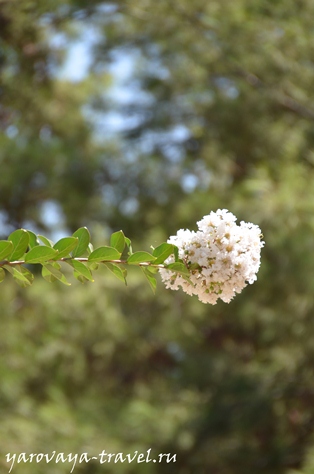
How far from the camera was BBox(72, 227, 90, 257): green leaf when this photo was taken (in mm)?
1029

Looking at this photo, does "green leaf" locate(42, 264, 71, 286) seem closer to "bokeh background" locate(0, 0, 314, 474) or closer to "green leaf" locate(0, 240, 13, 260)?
"green leaf" locate(0, 240, 13, 260)

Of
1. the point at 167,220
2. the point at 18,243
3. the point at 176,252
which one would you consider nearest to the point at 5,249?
the point at 18,243

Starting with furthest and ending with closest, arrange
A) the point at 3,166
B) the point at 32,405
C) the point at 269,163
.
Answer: the point at 3,166 → the point at 269,163 → the point at 32,405

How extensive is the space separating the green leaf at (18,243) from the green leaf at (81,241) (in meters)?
0.07

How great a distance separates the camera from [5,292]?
4305mm

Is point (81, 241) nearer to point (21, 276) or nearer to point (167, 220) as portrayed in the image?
point (21, 276)

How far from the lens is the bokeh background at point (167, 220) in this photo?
3840 mm

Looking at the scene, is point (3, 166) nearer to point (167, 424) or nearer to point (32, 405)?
point (32, 405)

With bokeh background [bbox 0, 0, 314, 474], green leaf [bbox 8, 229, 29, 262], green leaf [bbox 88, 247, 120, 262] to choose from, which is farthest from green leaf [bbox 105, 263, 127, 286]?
bokeh background [bbox 0, 0, 314, 474]

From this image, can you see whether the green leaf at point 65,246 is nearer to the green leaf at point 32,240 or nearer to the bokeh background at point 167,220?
the green leaf at point 32,240

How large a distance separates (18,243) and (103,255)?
0.41 feet

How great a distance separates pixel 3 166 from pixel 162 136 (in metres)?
1.14

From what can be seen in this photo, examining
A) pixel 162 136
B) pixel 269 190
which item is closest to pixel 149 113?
pixel 162 136

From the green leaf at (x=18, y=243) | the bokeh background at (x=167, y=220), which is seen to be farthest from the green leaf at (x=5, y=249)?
the bokeh background at (x=167, y=220)
